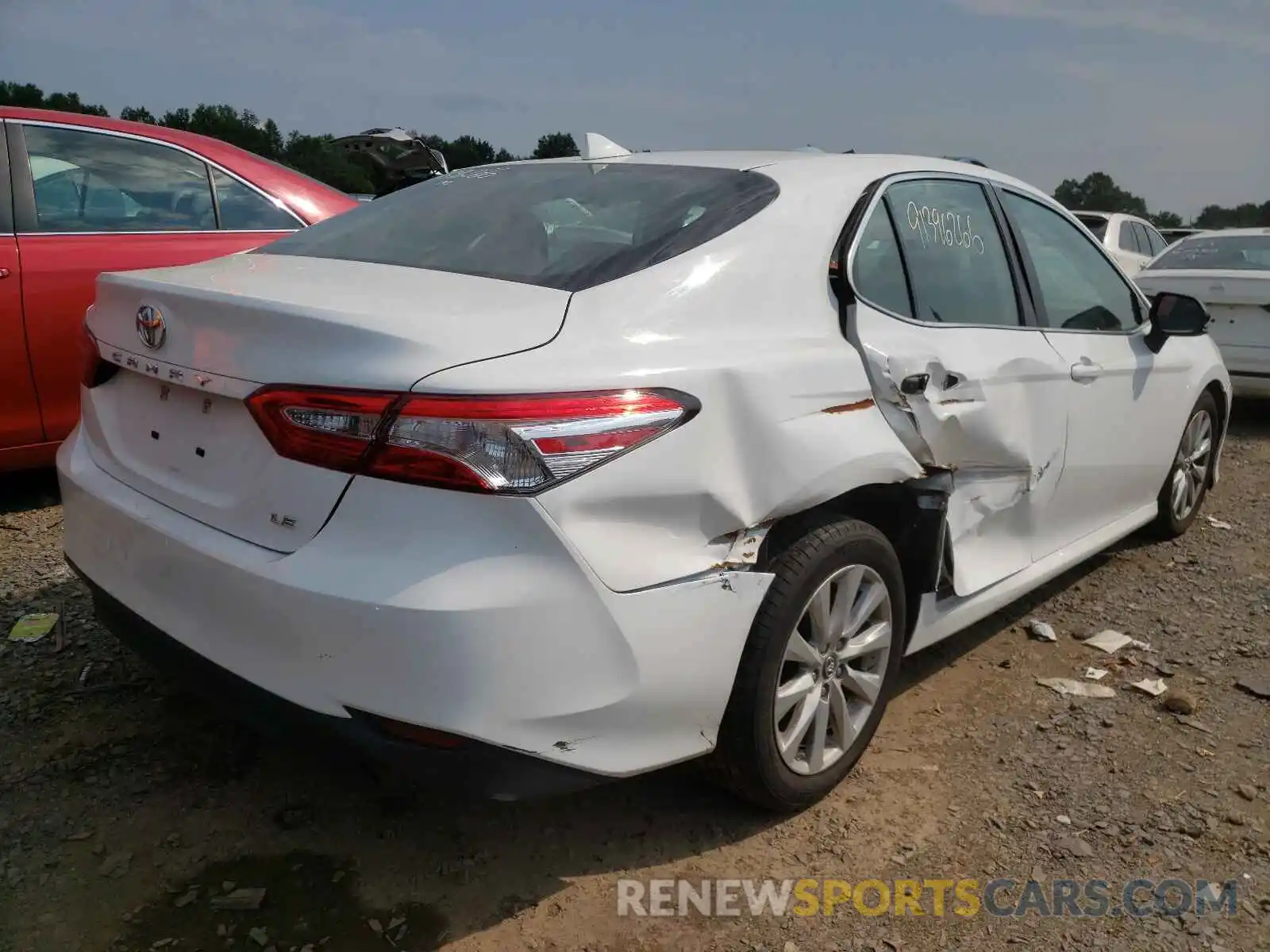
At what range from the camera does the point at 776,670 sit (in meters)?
2.26

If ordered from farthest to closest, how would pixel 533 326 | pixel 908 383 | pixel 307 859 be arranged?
pixel 908 383 < pixel 307 859 < pixel 533 326

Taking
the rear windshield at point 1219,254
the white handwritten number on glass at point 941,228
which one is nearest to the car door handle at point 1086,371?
the white handwritten number on glass at point 941,228

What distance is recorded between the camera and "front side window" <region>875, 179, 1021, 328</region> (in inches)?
111

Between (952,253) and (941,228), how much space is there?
8 cm

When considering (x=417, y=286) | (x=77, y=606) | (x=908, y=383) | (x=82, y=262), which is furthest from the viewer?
(x=82, y=262)

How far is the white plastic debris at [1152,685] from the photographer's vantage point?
11.0 ft

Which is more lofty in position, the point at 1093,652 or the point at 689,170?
the point at 689,170

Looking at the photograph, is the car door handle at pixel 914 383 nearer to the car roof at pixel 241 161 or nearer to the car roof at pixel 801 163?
the car roof at pixel 801 163

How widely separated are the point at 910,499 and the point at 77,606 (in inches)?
106

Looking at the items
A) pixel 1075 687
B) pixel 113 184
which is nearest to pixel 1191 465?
pixel 1075 687

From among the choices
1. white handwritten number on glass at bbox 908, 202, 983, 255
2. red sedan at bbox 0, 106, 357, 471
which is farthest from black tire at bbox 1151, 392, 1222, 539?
red sedan at bbox 0, 106, 357, 471

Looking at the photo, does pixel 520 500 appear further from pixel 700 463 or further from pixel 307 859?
pixel 307 859

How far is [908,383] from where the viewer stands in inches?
101

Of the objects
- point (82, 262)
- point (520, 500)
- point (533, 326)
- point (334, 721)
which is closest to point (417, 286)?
point (533, 326)
